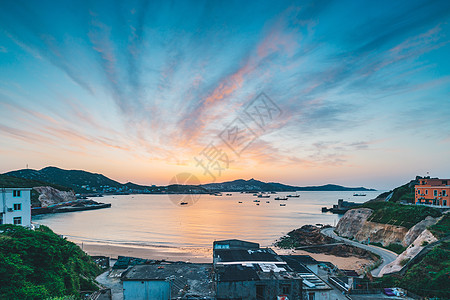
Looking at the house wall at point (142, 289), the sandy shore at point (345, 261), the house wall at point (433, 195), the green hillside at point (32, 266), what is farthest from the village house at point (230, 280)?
the house wall at point (433, 195)

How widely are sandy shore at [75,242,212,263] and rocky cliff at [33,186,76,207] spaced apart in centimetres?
9332

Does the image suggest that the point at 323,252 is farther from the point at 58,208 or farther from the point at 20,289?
the point at 58,208

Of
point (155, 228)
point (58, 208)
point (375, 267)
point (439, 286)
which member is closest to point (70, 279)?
point (439, 286)

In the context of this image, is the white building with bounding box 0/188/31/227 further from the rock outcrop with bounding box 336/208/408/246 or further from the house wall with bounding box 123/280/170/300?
the rock outcrop with bounding box 336/208/408/246

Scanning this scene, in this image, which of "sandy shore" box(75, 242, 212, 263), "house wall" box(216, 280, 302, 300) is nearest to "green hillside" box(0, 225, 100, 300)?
"house wall" box(216, 280, 302, 300)

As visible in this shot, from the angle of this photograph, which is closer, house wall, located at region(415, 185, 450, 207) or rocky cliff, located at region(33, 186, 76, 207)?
house wall, located at region(415, 185, 450, 207)

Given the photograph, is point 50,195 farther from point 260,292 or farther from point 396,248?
point 396,248

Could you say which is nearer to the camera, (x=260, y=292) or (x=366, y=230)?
(x=260, y=292)

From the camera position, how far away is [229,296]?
1442cm

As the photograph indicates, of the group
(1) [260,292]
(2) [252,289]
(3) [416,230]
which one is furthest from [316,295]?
(3) [416,230]

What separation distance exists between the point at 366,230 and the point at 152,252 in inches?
1699

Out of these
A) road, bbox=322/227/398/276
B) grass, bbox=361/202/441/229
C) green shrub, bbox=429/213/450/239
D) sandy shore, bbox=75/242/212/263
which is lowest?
sandy shore, bbox=75/242/212/263

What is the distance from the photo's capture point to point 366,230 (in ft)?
159

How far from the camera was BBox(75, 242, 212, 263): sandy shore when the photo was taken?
4206cm
